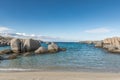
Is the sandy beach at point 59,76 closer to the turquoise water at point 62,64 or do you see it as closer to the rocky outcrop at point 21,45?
the turquoise water at point 62,64

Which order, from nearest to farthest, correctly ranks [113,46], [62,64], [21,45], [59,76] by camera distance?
[59,76] → [62,64] → [21,45] → [113,46]

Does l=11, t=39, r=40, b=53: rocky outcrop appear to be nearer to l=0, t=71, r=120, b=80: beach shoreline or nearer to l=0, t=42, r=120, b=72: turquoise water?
l=0, t=42, r=120, b=72: turquoise water

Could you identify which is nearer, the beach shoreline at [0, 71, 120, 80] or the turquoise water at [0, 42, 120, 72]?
the beach shoreline at [0, 71, 120, 80]

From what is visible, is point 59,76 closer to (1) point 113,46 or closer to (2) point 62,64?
(2) point 62,64

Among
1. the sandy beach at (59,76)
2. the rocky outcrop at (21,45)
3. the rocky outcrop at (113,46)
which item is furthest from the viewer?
the rocky outcrop at (113,46)

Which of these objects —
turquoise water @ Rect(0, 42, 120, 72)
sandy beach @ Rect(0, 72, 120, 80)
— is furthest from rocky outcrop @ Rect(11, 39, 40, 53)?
sandy beach @ Rect(0, 72, 120, 80)

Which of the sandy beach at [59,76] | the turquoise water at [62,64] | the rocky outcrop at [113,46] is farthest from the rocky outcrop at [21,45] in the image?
the sandy beach at [59,76]

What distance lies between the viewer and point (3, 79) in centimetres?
1695

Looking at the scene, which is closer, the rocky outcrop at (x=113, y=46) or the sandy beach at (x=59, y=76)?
the sandy beach at (x=59, y=76)

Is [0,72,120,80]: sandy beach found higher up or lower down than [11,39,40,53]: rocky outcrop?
lower down

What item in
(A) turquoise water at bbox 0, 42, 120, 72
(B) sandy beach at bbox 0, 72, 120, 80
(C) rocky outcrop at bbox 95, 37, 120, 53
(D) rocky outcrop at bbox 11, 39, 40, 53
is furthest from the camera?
(C) rocky outcrop at bbox 95, 37, 120, 53

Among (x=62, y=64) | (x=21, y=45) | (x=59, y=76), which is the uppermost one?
(x=21, y=45)

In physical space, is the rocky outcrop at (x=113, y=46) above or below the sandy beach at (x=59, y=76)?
above

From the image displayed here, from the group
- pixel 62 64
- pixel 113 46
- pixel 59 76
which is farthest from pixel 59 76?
pixel 113 46
